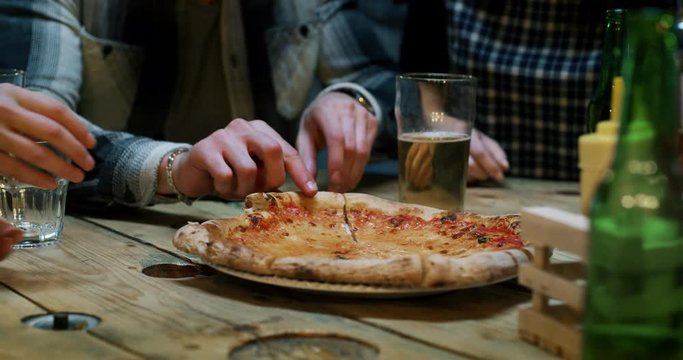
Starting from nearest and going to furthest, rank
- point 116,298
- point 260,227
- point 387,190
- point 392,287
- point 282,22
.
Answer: point 392,287, point 116,298, point 260,227, point 387,190, point 282,22

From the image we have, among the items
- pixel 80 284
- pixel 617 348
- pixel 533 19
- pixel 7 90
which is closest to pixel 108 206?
pixel 7 90

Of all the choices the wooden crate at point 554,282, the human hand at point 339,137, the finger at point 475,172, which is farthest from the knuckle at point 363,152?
the wooden crate at point 554,282

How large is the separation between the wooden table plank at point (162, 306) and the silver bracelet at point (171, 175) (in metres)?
0.27

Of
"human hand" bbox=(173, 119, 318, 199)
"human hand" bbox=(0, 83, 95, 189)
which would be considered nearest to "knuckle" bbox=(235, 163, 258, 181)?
"human hand" bbox=(173, 119, 318, 199)

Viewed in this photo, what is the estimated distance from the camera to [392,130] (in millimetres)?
2344

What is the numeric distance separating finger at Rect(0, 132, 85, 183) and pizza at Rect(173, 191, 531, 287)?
0.67 feet

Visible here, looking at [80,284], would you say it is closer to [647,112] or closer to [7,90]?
[7,90]

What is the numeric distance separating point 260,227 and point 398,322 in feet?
1.12

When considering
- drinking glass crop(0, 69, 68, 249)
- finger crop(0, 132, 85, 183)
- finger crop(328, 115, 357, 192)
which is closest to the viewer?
finger crop(0, 132, 85, 183)

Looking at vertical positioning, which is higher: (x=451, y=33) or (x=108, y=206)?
(x=451, y=33)

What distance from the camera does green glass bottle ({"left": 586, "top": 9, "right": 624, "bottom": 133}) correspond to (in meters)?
1.31

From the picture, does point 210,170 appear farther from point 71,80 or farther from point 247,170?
point 71,80

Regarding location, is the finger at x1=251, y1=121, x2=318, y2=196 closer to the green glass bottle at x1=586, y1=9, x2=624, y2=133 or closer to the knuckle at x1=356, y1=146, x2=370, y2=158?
the knuckle at x1=356, y1=146, x2=370, y2=158

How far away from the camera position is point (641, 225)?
0.80m
